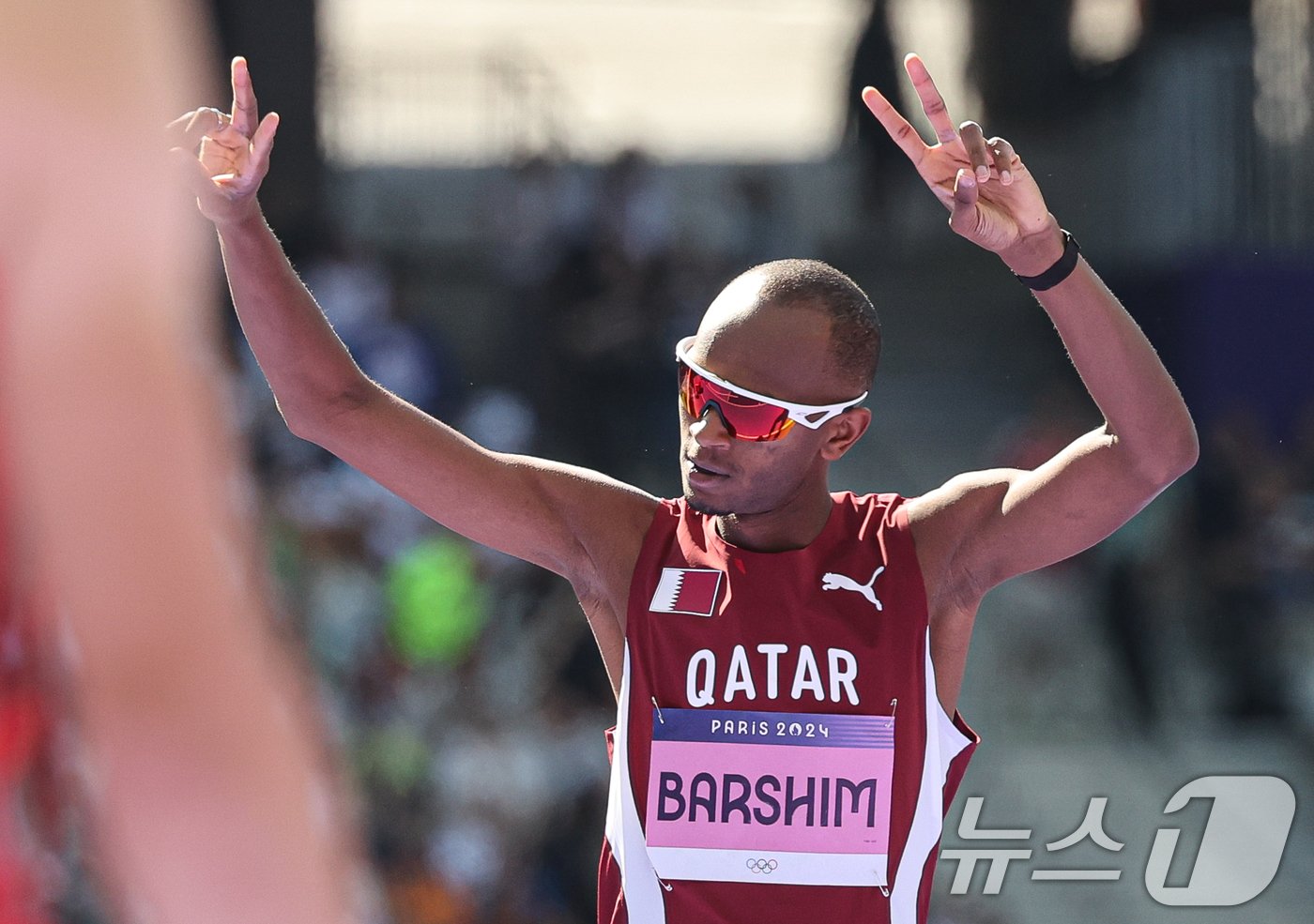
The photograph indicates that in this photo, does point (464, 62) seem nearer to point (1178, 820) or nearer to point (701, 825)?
point (1178, 820)

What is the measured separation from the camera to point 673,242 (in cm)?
867

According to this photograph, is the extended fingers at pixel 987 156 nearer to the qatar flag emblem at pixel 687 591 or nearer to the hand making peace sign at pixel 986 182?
the hand making peace sign at pixel 986 182

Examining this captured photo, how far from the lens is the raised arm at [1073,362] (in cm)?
243

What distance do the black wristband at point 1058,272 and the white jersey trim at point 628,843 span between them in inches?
34.8

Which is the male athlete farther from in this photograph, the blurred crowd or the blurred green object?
the blurred green object

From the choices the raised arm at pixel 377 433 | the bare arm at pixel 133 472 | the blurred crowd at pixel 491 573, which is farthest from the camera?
the blurred crowd at pixel 491 573

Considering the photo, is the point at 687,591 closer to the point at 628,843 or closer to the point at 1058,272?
the point at 628,843

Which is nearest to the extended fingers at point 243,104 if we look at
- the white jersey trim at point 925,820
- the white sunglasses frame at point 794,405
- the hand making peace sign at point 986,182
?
the white sunglasses frame at point 794,405

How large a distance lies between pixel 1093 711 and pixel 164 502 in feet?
25.4

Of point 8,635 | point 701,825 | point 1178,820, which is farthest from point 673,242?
point 8,635

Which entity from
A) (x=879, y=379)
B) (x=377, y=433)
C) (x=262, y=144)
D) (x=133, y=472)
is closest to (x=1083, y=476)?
(x=377, y=433)

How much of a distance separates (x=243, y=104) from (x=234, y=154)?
79 mm

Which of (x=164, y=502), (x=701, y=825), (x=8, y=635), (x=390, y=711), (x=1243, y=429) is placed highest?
(x=164, y=502)

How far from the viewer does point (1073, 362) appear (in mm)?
2541
